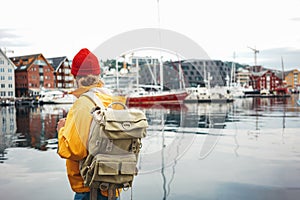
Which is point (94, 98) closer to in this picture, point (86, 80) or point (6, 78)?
point (86, 80)

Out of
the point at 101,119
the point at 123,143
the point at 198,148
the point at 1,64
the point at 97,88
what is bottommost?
the point at 198,148

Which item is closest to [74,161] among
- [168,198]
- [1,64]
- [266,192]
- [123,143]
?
[123,143]

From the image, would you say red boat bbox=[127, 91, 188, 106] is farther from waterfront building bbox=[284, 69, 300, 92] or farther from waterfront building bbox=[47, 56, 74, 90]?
waterfront building bbox=[284, 69, 300, 92]

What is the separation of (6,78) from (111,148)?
59128 mm

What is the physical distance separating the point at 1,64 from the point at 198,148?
2155 inches

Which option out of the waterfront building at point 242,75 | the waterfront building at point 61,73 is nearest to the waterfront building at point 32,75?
the waterfront building at point 61,73

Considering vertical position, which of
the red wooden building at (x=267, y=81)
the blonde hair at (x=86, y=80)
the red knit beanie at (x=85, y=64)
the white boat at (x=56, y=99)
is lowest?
the white boat at (x=56, y=99)

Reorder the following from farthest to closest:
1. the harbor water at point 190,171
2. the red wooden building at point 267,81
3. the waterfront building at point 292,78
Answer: the waterfront building at point 292,78, the red wooden building at point 267,81, the harbor water at point 190,171

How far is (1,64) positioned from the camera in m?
56.3

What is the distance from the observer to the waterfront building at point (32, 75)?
2395 inches

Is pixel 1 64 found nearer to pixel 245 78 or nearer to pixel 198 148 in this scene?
pixel 198 148

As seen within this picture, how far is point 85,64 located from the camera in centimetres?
233

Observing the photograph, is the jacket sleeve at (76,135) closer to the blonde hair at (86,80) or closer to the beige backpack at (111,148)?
the beige backpack at (111,148)

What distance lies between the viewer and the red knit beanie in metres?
2.33
